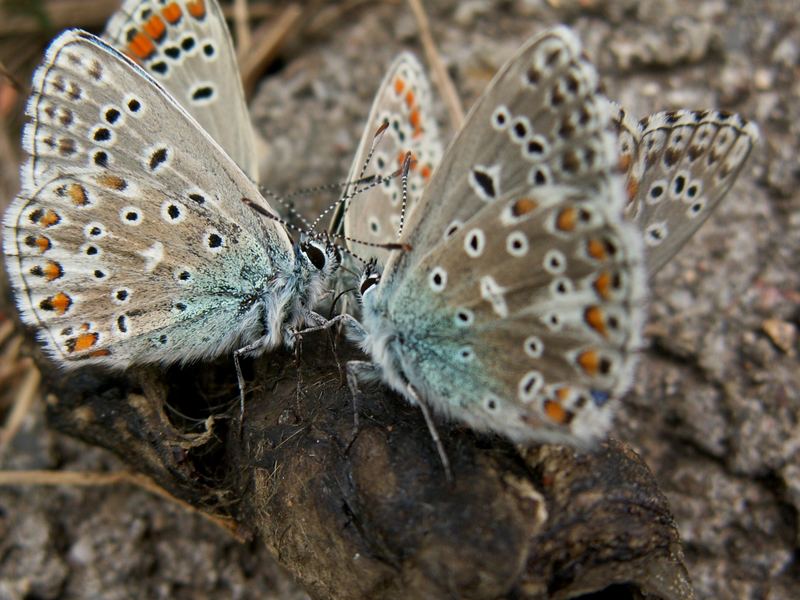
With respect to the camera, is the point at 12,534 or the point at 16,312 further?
the point at 12,534

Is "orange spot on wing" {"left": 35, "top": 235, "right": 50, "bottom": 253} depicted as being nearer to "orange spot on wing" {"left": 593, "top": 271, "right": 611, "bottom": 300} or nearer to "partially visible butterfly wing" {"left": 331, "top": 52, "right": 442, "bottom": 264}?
"partially visible butterfly wing" {"left": 331, "top": 52, "right": 442, "bottom": 264}

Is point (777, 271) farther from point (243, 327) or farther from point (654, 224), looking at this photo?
point (243, 327)

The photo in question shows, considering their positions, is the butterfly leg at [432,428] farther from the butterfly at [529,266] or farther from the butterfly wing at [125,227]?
the butterfly wing at [125,227]

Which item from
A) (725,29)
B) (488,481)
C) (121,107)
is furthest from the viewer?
(725,29)

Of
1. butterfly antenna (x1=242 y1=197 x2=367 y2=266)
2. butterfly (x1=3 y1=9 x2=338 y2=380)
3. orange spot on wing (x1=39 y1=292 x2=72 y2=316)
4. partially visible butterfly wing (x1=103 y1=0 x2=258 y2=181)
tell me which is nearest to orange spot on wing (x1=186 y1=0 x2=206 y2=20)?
partially visible butterfly wing (x1=103 y1=0 x2=258 y2=181)

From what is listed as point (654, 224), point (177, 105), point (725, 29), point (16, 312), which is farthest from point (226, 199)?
point (725, 29)

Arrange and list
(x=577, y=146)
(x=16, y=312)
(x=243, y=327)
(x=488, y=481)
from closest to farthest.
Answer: (x=577, y=146), (x=488, y=481), (x=243, y=327), (x=16, y=312)

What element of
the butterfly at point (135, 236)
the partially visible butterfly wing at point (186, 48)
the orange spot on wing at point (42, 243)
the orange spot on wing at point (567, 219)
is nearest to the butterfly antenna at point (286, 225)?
the butterfly at point (135, 236)

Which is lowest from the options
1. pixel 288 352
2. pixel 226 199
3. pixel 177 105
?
pixel 288 352
